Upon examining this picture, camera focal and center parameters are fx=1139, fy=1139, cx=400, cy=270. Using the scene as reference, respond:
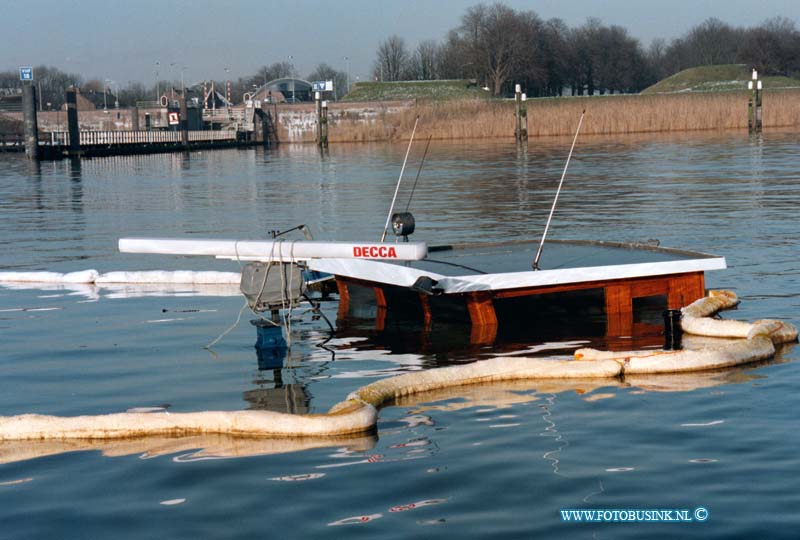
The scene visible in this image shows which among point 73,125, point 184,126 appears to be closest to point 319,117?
point 184,126

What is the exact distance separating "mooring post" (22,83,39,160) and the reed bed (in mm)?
22279

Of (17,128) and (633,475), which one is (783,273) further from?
(17,128)

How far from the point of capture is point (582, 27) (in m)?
159

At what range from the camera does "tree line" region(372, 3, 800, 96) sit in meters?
125

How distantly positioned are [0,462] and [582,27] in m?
158

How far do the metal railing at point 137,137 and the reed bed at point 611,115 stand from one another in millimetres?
15453

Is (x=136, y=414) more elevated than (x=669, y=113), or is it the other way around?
(x=669, y=113)

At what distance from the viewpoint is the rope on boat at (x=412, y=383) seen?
27.0ft

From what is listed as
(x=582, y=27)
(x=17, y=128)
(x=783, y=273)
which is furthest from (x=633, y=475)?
(x=582, y=27)

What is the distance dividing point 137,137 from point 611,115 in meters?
33.9

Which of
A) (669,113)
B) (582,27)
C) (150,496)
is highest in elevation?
(582,27)

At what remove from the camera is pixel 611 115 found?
7238 cm

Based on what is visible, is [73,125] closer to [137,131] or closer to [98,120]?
A: [137,131]

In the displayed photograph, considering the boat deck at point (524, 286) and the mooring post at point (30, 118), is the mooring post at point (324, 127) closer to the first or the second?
the mooring post at point (30, 118)
